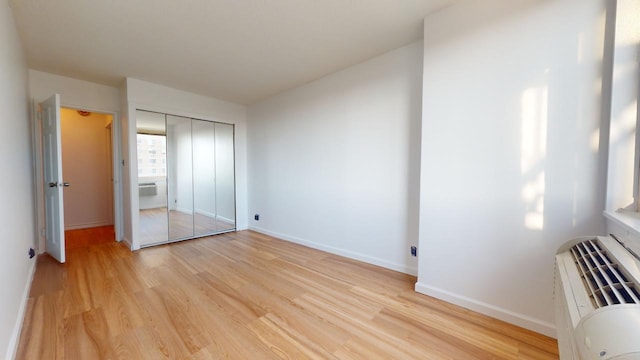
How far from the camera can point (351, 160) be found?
9.82ft

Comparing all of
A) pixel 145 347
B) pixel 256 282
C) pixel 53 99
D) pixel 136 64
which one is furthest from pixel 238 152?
pixel 145 347

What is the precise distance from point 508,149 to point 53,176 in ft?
15.3

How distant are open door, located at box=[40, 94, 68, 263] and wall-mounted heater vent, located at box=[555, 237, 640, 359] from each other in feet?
14.1

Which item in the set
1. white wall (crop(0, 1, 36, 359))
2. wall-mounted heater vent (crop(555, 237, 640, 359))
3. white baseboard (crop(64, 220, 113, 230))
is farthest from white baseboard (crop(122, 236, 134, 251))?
wall-mounted heater vent (crop(555, 237, 640, 359))

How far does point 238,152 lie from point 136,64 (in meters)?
1.98

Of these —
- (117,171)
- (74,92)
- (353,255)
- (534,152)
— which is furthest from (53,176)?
(534,152)

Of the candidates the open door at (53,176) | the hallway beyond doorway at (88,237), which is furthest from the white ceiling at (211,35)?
the hallway beyond doorway at (88,237)

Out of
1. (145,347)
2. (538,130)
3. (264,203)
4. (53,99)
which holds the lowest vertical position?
(145,347)

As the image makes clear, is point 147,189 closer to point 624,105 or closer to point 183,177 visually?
point 183,177

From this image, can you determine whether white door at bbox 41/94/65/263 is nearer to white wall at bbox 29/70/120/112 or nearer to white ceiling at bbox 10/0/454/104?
white wall at bbox 29/70/120/112

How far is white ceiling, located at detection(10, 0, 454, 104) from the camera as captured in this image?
6.24ft

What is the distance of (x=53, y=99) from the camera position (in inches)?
108

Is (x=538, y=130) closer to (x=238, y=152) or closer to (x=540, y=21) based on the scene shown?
(x=540, y=21)

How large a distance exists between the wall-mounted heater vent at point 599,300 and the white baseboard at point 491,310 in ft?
2.40
